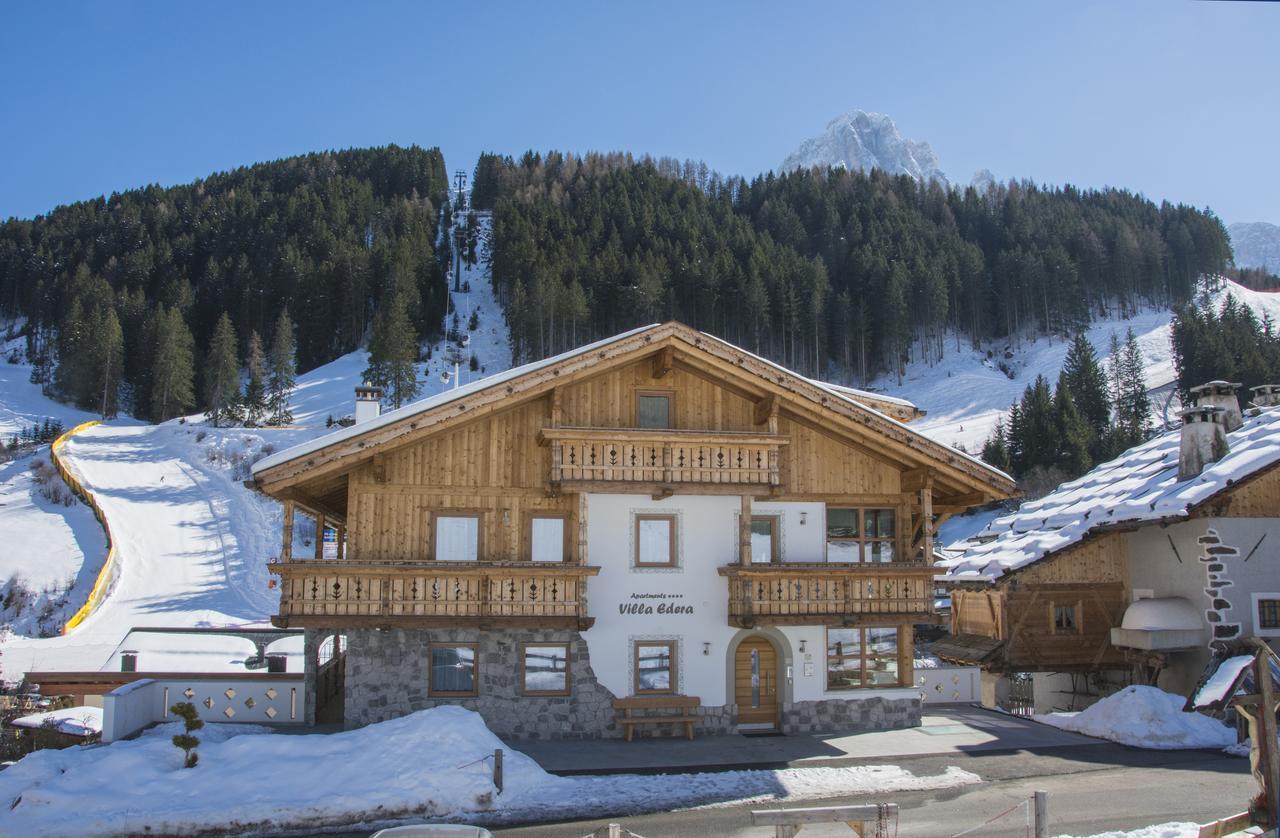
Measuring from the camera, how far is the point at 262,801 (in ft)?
47.2

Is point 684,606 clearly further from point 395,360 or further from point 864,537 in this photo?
point 395,360

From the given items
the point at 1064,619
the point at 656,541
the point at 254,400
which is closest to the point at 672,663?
the point at 656,541

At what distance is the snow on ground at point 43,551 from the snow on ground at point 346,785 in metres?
25.9

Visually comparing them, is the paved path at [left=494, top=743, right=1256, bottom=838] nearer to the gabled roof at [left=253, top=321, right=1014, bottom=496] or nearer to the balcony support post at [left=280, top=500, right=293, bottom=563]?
the gabled roof at [left=253, top=321, right=1014, bottom=496]

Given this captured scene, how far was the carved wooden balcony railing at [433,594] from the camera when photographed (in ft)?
62.0

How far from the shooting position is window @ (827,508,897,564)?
22141 millimetres

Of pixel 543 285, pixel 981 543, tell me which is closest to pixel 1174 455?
pixel 981 543

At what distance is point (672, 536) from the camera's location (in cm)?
2112

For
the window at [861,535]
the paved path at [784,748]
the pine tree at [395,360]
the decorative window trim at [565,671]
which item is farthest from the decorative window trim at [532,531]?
the pine tree at [395,360]

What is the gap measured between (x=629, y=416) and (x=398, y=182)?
142 metres

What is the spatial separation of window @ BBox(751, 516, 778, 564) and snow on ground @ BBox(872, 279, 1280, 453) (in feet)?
168

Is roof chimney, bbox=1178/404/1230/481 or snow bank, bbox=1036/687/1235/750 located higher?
roof chimney, bbox=1178/404/1230/481

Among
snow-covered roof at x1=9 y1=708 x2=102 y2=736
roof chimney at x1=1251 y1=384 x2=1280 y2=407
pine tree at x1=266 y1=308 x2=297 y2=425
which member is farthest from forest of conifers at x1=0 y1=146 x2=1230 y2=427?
snow-covered roof at x1=9 y1=708 x2=102 y2=736

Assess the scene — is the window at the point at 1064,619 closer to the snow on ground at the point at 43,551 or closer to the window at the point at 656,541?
the window at the point at 656,541
